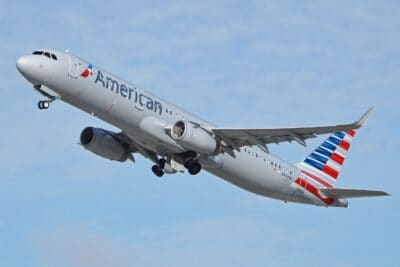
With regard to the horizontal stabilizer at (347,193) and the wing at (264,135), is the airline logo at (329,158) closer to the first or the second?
the horizontal stabilizer at (347,193)

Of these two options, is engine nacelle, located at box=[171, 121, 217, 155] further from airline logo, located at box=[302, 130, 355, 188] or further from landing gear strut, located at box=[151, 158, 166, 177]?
airline logo, located at box=[302, 130, 355, 188]

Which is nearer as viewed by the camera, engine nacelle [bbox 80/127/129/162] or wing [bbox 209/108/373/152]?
wing [bbox 209/108/373/152]

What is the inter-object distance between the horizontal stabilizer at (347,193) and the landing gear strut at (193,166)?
946 cm

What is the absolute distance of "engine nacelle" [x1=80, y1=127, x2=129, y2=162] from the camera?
179 feet

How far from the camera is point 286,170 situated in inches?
2192

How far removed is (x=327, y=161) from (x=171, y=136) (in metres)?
14.9

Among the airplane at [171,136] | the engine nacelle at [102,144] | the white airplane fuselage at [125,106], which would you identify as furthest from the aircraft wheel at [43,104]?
the engine nacelle at [102,144]

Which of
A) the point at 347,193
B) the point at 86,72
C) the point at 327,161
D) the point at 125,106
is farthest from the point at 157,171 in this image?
the point at 327,161

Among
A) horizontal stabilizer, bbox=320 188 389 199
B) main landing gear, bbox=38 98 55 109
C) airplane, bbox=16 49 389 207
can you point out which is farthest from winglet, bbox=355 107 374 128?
main landing gear, bbox=38 98 55 109

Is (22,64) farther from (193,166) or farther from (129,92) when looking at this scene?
(193,166)

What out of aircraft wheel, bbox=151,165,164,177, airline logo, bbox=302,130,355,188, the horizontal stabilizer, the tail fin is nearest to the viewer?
the horizontal stabilizer

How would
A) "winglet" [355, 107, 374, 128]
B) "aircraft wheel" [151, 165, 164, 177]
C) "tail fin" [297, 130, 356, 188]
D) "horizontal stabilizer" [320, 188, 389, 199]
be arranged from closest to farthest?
"winglet" [355, 107, 374, 128] → "horizontal stabilizer" [320, 188, 389, 199] → "aircraft wheel" [151, 165, 164, 177] → "tail fin" [297, 130, 356, 188]

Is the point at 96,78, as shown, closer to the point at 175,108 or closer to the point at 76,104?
the point at 76,104

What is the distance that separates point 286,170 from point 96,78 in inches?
536
